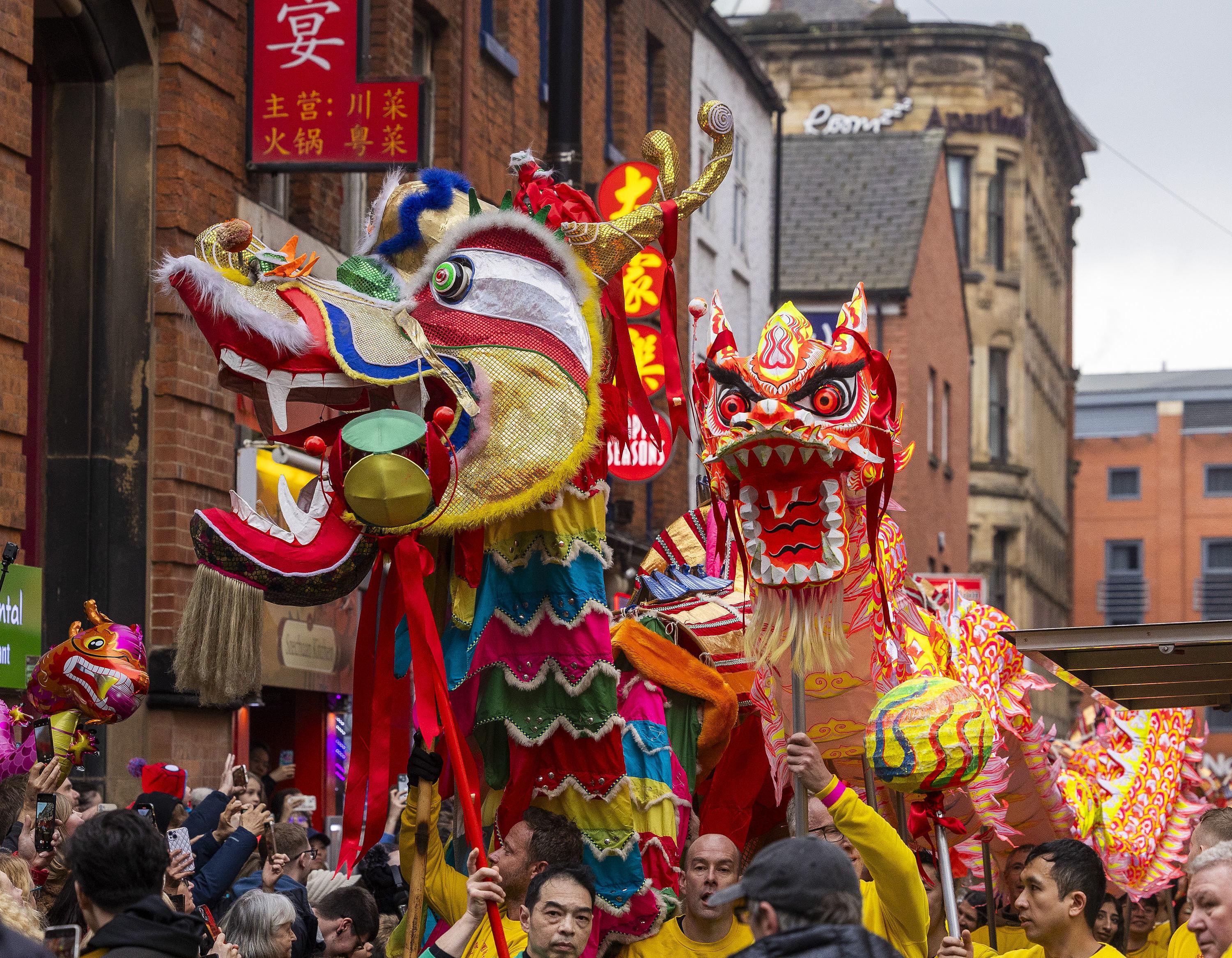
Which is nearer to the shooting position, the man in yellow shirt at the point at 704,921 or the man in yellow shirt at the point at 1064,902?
the man in yellow shirt at the point at 1064,902

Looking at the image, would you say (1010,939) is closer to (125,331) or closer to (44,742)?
(44,742)

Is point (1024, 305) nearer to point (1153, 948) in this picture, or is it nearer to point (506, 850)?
point (1153, 948)

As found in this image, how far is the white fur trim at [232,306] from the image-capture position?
6074mm

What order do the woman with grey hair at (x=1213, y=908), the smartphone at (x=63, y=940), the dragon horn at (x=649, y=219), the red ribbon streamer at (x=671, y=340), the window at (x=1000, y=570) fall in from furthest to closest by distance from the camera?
the window at (x=1000, y=570) < the red ribbon streamer at (x=671, y=340) < the dragon horn at (x=649, y=219) < the smartphone at (x=63, y=940) < the woman with grey hair at (x=1213, y=908)

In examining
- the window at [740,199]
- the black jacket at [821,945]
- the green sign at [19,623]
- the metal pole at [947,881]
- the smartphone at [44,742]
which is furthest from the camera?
the window at [740,199]

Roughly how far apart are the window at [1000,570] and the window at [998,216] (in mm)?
5605

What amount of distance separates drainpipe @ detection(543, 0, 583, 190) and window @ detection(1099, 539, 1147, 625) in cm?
5684

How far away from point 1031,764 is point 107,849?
5623 millimetres

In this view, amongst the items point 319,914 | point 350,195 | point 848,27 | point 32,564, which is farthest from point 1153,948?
point 848,27

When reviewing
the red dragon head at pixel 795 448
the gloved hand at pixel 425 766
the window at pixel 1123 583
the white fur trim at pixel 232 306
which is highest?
the white fur trim at pixel 232 306

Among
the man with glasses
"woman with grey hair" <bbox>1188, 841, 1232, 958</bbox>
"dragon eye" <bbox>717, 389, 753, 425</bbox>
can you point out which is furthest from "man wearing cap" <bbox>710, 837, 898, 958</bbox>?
the man with glasses

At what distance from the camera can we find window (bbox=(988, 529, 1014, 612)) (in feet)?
141

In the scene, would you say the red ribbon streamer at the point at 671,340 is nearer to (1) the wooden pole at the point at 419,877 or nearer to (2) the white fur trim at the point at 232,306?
(2) the white fur trim at the point at 232,306

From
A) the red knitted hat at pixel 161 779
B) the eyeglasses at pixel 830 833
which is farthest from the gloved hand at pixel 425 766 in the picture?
the red knitted hat at pixel 161 779
